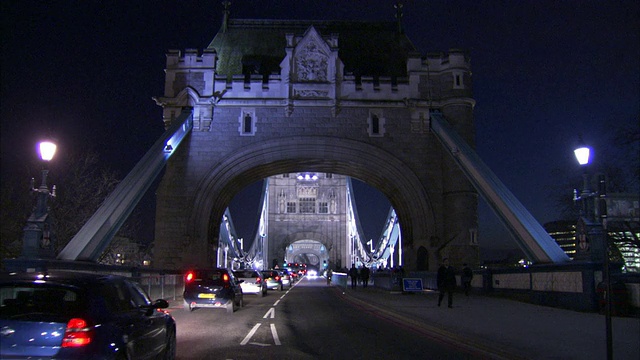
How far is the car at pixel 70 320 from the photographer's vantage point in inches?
197

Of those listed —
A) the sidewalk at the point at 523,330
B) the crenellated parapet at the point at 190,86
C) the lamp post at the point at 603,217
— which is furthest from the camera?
the crenellated parapet at the point at 190,86

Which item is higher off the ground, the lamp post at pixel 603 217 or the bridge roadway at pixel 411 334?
the lamp post at pixel 603 217

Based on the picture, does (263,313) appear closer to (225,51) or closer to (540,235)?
(540,235)

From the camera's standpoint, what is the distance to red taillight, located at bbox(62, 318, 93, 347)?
5.07 metres

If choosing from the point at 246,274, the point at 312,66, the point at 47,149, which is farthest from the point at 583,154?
the point at 312,66

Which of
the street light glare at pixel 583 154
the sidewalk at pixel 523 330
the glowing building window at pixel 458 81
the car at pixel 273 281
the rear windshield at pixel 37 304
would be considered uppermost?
the glowing building window at pixel 458 81

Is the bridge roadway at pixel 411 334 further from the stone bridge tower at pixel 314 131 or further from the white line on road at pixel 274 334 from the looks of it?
the stone bridge tower at pixel 314 131

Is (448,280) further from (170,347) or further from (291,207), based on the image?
(291,207)

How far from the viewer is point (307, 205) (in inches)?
3816

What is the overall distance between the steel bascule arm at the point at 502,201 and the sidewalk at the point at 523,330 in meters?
4.21

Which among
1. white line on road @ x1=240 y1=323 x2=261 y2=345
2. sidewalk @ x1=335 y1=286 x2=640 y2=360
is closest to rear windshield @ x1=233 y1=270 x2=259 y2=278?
sidewalk @ x1=335 y1=286 x2=640 y2=360

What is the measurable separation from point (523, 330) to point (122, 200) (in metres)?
17.3

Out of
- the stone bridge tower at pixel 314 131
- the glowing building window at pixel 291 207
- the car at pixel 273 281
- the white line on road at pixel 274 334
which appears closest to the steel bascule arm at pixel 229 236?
the car at pixel 273 281

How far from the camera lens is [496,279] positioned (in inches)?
874
